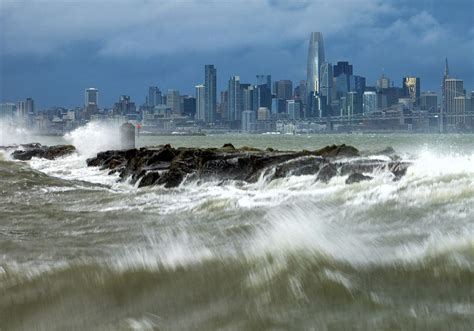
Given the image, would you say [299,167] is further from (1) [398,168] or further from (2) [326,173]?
(1) [398,168]

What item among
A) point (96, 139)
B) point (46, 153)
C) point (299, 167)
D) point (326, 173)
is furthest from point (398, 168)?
point (96, 139)

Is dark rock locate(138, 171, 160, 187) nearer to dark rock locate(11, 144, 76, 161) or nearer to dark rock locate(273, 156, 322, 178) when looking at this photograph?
dark rock locate(273, 156, 322, 178)

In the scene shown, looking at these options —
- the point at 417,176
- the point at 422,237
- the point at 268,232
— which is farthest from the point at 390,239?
the point at 417,176

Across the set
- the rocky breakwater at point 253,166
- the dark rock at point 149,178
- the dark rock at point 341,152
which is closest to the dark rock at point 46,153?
the rocky breakwater at point 253,166

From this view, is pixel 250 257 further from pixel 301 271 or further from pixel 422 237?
pixel 422 237

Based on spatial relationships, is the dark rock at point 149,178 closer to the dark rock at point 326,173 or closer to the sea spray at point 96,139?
the dark rock at point 326,173

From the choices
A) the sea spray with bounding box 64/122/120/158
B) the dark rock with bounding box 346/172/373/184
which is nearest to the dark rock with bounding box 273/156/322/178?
the dark rock with bounding box 346/172/373/184

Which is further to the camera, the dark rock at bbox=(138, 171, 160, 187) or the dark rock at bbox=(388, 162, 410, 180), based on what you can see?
the dark rock at bbox=(138, 171, 160, 187)
